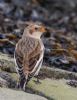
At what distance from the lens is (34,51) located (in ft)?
23.2

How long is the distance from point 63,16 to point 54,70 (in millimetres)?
6892

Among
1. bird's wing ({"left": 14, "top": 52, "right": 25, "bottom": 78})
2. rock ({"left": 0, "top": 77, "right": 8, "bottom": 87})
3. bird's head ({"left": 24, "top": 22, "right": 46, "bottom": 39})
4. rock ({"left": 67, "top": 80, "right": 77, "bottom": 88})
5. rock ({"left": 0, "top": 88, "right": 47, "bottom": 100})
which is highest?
bird's head ({"left": 24, "top": 22, "right": 46, "bottom": 39})

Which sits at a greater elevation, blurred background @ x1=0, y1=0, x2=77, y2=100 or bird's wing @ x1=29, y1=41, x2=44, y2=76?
bird's wing @ x1=29, y1=41, x2=44, y2=76

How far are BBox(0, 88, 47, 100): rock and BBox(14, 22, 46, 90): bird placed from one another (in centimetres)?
28

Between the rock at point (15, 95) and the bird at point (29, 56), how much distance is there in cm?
28

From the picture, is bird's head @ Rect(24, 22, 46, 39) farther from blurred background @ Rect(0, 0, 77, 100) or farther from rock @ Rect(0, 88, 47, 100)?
rock @ Rect(0, 88, 47, 100)

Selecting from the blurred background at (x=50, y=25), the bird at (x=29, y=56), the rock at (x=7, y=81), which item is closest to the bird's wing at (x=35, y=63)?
the bird at (x=29, y=56)

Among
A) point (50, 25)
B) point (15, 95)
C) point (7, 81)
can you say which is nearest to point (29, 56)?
point (7, 81)

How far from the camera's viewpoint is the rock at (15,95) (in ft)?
19.6

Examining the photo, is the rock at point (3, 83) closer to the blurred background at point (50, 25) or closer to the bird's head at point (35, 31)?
the bird's head at point (35, 31)

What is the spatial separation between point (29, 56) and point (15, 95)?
90 cm

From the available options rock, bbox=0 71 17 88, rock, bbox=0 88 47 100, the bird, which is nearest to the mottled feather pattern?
the bird

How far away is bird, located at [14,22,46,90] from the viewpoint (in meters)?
6.55

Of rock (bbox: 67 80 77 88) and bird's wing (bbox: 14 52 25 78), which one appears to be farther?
rock (bbox: 67 80 77 88)
